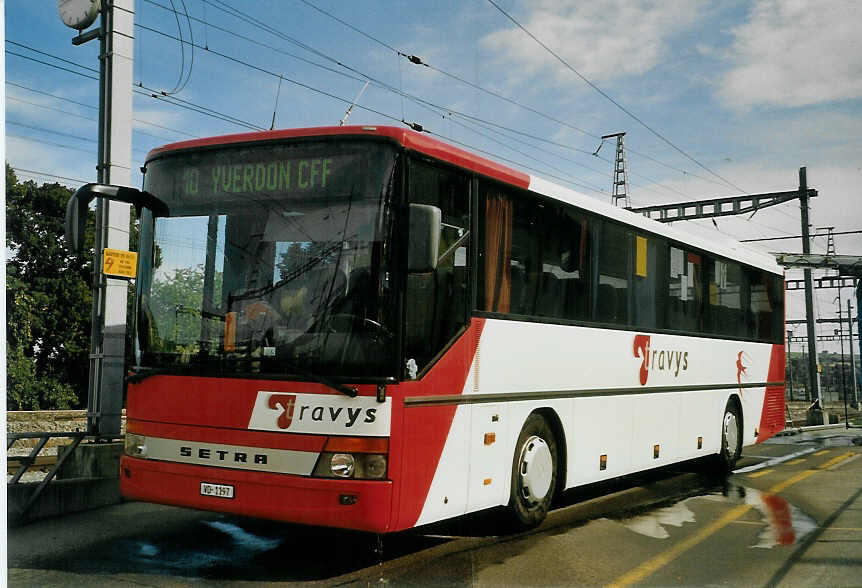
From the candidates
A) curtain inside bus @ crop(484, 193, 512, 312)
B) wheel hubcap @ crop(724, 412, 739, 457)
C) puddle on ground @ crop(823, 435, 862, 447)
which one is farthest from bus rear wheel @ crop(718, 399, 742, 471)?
puddle on ground @ crop(823, 435, 862, 447)

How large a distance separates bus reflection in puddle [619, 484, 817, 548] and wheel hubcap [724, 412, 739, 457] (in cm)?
223

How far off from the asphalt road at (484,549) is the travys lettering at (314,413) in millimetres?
1128

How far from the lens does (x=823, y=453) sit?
60.4ft

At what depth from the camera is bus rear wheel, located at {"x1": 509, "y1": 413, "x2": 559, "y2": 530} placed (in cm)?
842

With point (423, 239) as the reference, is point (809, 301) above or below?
above

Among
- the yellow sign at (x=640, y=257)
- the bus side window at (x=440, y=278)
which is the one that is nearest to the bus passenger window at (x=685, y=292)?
the yellow sign at (x=640, y=257)

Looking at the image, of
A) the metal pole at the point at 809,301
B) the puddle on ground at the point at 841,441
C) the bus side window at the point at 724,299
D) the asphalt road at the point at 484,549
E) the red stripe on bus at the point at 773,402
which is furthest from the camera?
the metal pole at the point at 809,301

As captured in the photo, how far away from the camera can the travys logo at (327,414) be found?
21.6 feet

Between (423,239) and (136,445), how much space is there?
9.53 ft

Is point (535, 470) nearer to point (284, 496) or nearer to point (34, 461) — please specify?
point (284, 496)

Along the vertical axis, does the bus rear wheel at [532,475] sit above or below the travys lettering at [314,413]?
below

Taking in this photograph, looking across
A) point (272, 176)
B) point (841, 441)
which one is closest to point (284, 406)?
point (272, 176)

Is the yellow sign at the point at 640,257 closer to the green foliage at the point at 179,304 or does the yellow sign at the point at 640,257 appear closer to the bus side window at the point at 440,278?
the bus side window at the point at 440,278

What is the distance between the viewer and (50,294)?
4509cm
